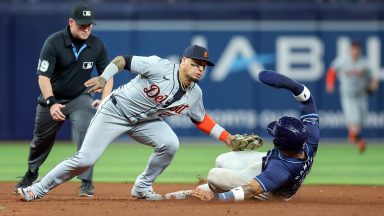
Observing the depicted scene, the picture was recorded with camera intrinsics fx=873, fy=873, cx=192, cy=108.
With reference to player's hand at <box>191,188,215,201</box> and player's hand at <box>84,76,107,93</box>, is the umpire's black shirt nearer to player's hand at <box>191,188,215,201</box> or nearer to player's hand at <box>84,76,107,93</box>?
player's hand at <box>84,76,107,93</box>

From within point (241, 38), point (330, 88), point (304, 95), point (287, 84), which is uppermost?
point (287, 84)

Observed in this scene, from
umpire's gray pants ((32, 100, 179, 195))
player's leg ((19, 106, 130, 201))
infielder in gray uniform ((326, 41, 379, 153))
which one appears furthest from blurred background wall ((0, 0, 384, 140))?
Result: player's leg ((19, 106, 130, 201))

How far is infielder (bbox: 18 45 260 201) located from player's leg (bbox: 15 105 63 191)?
1.12 meters

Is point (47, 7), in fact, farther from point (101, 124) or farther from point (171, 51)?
point (101, 124)

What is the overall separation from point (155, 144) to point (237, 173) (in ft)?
2.72

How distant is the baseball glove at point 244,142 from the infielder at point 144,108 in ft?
1.33

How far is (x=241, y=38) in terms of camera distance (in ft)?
61.5

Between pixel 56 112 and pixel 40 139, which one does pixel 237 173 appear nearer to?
pixel 56 112

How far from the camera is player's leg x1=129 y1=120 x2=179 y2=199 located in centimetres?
832

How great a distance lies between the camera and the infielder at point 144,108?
795 centimetres

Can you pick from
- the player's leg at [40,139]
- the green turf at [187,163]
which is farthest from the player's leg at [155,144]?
the green turf at [187,163]

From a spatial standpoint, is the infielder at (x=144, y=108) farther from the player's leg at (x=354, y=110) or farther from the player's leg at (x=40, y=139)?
the player's leg at (x=354, y=110)

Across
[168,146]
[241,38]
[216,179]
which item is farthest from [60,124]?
[241,38]

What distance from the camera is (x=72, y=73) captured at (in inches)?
356
